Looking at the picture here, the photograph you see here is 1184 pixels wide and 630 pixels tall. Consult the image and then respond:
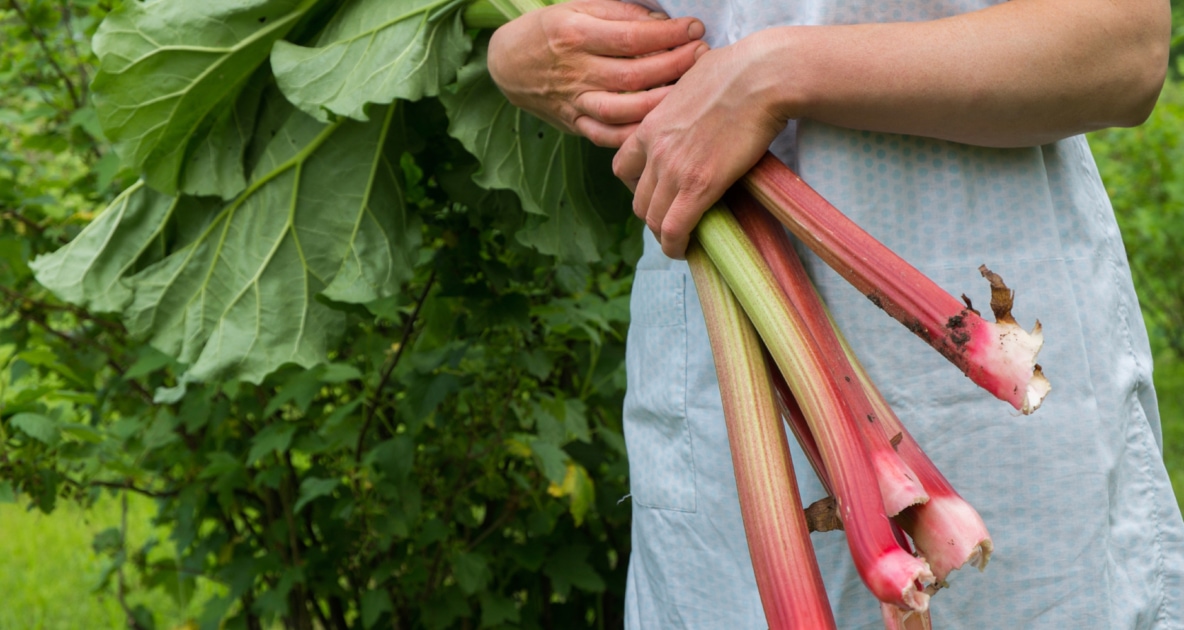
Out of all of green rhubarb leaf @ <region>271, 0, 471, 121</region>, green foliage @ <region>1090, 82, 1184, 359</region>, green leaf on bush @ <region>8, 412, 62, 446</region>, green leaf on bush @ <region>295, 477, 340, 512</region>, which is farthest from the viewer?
green foliage @ <region>1090, 82, 1184, 359</region>

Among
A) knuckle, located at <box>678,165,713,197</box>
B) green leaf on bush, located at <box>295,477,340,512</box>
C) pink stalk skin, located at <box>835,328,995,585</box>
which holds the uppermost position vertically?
knuckle, located at <box>678,165,713,197</box>

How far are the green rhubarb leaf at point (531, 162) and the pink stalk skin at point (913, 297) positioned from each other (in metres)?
0.61

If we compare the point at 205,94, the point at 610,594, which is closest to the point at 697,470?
the point at 205,94

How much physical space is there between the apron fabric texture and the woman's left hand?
0.18ft

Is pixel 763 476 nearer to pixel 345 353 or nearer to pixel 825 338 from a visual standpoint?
pixel 825 338

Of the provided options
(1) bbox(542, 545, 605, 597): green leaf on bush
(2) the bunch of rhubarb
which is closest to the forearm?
(2) the bunch of rhubarb

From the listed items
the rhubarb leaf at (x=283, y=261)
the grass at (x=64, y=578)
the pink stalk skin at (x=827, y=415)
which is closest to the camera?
the pink stalk skin at (x=827, y=415)

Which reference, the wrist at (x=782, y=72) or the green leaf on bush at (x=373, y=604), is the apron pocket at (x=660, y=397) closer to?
the wrist at (x=782, y=72)

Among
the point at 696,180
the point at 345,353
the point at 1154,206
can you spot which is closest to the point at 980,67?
the point at 696,180

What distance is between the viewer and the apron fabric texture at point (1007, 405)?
1064mm

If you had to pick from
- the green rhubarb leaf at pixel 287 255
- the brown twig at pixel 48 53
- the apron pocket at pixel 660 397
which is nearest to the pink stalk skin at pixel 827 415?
the apron pocket at pixel 660 397

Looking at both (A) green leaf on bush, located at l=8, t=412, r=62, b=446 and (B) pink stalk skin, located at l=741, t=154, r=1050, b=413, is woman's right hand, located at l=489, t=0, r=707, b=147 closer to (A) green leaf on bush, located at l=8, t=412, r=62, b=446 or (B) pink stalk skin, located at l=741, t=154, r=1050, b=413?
(B) pink stalk skin, located at l=741, t=154, r=1050, b=413

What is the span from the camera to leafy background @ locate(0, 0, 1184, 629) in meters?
1.67

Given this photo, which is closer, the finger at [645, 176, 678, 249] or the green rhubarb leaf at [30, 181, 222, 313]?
the finger at [645, 176, 678, 249]
